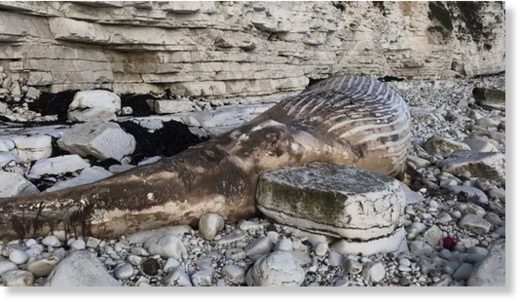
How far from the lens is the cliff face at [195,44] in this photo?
424cm

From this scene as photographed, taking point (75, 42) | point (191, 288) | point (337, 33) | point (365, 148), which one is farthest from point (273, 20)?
point (191, 288)

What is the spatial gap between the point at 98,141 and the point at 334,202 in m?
1.86

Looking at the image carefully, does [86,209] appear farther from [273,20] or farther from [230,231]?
[273,20]

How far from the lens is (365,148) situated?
3215 mm

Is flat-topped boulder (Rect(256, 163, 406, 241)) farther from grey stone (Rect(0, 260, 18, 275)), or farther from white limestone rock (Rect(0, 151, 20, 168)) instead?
white limestone rock (Rect(0, 151, 20, 168))

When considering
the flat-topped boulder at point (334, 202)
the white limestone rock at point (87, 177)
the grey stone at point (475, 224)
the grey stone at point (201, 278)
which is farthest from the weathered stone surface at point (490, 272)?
the white limestone rock at point (87, 177)

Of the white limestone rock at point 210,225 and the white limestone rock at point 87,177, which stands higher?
the white limestone rock at point 87,177

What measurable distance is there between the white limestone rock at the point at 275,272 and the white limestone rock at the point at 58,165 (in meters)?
1.63

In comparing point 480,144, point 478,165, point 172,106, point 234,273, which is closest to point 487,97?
point 480,144

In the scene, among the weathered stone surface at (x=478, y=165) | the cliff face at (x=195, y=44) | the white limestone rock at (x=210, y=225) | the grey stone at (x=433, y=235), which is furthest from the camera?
the cliff face at (x=195, y=44)

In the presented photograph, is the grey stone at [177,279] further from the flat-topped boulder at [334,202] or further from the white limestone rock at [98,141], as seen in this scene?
the white limestone rock at [98,141]

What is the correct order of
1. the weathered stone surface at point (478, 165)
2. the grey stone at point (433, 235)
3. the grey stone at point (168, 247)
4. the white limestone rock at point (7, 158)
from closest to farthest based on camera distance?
1. the grey stone at point (168, 247)
2. the grey stone at point (433, 235)
3. the white limestone rock at point (7, 158)
4. the weathered stone surface at point (478, 165)

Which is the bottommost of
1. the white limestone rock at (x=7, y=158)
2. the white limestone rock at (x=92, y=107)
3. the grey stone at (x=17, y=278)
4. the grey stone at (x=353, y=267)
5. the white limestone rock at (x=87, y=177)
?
the grey stone at (x=353, y=267)

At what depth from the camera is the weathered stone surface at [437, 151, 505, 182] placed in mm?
3697
